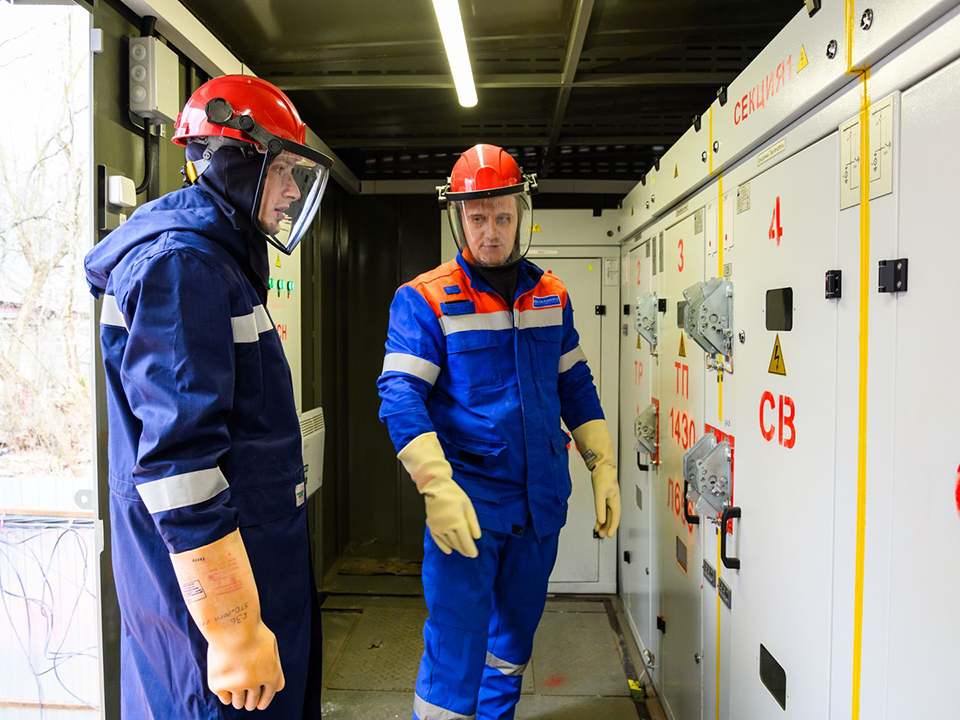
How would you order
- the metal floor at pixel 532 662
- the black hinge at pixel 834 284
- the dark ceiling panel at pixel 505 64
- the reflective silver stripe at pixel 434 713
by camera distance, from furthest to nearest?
the metal floor at pixel 532 662, the dark ceiling panel at pixel 505 64, the reflective silver stripe at pixel 434 713, the black hinge at pixel 834 284

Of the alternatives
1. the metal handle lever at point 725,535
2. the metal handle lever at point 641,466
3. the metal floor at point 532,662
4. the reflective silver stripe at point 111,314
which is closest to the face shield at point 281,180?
the reflective silver stripe at point 111,314

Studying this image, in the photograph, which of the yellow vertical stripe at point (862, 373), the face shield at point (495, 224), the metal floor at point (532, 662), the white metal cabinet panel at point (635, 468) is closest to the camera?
the yellow vertical stripe at point (862, 373)

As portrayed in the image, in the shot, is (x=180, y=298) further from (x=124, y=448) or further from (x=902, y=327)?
(x=902, y=327)

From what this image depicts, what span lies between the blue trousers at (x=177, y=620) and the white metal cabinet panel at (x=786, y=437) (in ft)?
3.82

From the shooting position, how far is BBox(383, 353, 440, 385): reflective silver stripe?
2.11 metres

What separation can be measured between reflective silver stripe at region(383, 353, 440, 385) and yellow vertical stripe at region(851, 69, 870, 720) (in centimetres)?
128

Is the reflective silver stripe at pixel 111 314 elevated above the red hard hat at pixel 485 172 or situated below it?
below

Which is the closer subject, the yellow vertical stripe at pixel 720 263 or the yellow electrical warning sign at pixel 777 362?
the yellow electrical warning sign at pixel 777 362

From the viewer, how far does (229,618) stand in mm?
1176

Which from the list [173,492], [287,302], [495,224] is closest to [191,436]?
[173,492]

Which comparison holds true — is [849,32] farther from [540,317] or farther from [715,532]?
[715,532]

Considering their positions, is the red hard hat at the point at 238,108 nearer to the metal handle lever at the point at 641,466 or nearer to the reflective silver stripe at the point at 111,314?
the reflective silver stripe at the point at 111,314

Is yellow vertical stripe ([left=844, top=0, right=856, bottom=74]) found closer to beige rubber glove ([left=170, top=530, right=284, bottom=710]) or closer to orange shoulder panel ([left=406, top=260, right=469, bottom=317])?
orange shoulder panel ([left=406, top=260, right=469, bottom=317])

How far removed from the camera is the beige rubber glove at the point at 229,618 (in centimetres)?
115
